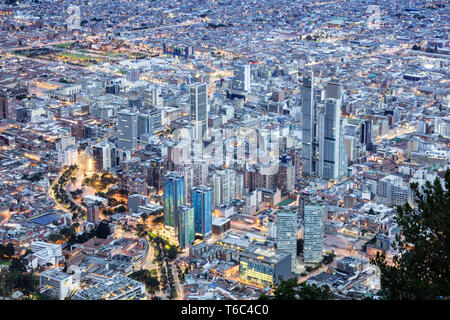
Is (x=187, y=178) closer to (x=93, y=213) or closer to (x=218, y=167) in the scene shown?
(x=218, y=167)

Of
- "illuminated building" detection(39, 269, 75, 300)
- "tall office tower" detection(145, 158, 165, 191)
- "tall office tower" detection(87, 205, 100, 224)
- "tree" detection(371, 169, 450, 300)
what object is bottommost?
"illuminated building" detection(39, 269, 75, 300)

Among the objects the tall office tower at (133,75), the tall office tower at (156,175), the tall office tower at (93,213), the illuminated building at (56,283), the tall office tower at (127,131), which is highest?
the tall office tower at (133,75)

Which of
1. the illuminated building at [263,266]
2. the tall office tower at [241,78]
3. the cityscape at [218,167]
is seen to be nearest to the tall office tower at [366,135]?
the cityscape at [218,167]

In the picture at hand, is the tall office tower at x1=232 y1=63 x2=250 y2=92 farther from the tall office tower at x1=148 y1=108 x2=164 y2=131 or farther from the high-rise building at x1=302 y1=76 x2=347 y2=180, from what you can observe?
the high-rise building at x1=302 y1=76 x2=347 y2=180

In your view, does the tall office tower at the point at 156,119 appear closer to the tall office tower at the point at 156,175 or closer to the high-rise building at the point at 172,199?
the tall office tower at the point at 156,175

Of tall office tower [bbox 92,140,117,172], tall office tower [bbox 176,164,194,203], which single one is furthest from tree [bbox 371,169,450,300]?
tall office tower [bbox 92,140,117,172]
